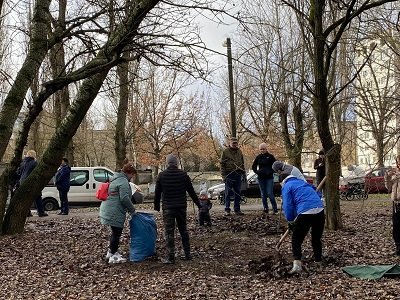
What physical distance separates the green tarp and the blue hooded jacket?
38.1 inches

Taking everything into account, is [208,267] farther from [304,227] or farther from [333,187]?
[333,187]

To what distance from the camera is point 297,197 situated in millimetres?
7309

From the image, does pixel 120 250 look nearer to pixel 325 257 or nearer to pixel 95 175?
pixel 325 257

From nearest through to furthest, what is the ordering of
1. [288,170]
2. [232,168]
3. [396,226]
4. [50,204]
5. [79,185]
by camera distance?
1. [288,170]
2. [396,226]
3. [232,168]
4. [50,204]
5. [79,185]

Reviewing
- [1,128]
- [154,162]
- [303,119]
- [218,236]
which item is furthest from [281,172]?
[154,162]

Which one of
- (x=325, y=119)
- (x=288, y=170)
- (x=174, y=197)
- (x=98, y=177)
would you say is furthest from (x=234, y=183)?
(x=98, y=177)

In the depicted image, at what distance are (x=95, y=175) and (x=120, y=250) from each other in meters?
13.8

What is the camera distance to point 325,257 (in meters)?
7.71

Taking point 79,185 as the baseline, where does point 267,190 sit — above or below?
below

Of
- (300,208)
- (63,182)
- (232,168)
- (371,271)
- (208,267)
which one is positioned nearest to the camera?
(371,271)

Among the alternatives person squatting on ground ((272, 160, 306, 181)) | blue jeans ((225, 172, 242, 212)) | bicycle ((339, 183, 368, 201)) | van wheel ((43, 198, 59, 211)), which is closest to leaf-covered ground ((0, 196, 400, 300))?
blue jeans ((225, 172, 242, 212))

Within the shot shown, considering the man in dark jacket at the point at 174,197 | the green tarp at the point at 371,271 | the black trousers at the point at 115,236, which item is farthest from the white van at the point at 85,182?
the green tarp at the point at 371,271

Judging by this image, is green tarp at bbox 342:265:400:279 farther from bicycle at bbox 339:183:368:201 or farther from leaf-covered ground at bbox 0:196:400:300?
bicycle at bbox 339:183:368:201

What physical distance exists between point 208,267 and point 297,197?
67.0 inches
